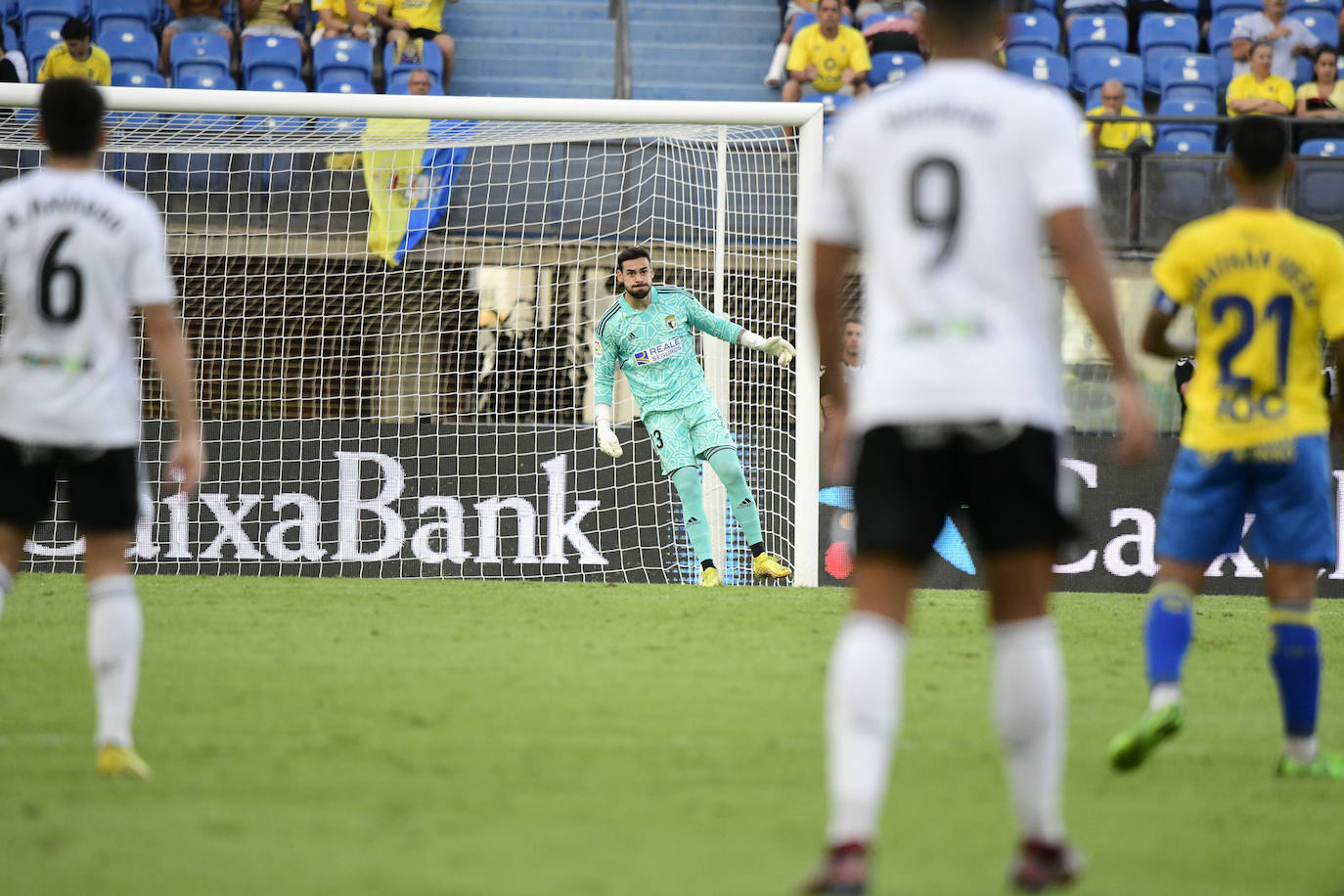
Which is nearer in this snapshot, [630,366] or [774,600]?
[774,600]

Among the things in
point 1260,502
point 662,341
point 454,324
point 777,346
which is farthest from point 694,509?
point 1260,502

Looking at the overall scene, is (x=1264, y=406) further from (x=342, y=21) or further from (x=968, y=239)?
(x=342, y=21)

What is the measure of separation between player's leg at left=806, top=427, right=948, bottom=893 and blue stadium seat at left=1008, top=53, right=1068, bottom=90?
41.9ft

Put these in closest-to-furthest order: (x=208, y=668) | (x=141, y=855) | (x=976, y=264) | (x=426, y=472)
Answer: (x=976, y=264) → (x=141, y=855) → (x=208, y=668) → (x=426, y=472)

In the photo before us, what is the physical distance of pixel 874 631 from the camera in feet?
9.98

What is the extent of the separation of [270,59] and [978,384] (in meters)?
12.3

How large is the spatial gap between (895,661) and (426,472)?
8178mm

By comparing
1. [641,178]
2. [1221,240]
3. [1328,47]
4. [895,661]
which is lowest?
[895,661]

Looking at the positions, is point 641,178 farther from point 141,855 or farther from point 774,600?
point 141,855

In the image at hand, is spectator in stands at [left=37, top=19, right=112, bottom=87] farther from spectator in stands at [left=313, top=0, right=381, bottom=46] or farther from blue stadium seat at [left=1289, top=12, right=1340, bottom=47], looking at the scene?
blue stadium seat at [left=1289, top=12, right=1340, bottom=47]

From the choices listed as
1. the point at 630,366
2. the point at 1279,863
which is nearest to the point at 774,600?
the point at 630,366

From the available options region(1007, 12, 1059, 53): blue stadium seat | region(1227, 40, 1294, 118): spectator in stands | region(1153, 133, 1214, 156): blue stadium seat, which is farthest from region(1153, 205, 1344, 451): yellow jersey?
region(1007, 12, 1059, 53): blue stadium seat

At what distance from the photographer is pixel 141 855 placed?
3.38 m

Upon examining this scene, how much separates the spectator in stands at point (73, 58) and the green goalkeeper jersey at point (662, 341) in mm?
5604
